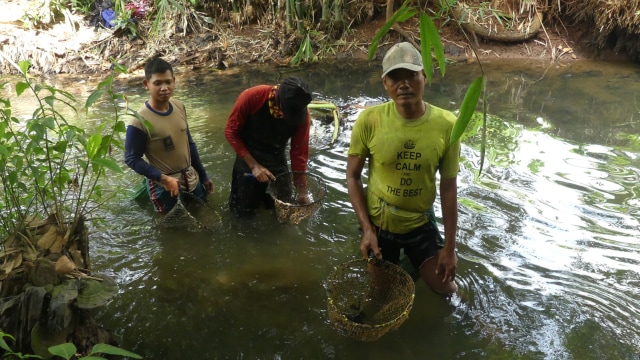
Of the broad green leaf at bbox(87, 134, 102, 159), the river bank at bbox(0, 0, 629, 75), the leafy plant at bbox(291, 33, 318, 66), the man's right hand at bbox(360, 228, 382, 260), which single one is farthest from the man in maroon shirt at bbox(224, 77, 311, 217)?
the river bank at bbox(0, 0, 629, 75)

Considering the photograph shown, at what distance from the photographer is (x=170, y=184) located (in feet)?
10.8

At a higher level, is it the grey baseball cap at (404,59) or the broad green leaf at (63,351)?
the grey baseball cap at (404,59)

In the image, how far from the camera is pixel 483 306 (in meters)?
2.94

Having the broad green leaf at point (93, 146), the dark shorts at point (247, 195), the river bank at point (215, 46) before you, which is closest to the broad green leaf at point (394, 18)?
the broad green leaf at point (93, 146)

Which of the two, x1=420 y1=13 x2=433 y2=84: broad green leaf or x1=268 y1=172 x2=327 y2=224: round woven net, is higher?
x1=420 y1=13 x2=433 y2=84: broad green leaf

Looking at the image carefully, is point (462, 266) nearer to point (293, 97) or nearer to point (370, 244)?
point (370, 244)

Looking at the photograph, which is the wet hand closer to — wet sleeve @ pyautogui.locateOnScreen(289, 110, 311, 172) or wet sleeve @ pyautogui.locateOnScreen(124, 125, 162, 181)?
wet sleeve @ pyautogui.locateOnScreen(289, 110, 311, 172)

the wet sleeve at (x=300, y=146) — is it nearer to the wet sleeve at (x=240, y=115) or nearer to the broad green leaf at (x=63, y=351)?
the wet sleeve at (x=240, y=115)

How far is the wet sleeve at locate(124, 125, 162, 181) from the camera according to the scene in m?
3.22

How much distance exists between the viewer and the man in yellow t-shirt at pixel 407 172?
225cm

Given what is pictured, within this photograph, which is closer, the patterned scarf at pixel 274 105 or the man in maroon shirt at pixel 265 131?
the man in maroon shirt at pixel 265 131

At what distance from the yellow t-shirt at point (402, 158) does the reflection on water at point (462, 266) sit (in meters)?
0.78

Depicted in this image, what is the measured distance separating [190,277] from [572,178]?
3819mm

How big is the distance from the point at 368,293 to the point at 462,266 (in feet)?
3.19
